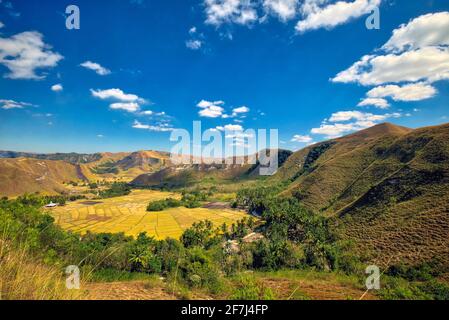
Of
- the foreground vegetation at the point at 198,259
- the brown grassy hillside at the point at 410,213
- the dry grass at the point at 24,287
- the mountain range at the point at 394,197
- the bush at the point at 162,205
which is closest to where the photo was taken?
the dry grass at the point at 24,287

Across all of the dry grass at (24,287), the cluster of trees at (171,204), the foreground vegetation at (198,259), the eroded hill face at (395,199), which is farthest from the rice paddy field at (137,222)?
the dry grass at (24,287)

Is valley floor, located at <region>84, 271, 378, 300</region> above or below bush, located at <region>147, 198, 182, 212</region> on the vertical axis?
above

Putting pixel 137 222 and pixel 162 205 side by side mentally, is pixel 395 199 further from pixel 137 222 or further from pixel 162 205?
pixel 162 205

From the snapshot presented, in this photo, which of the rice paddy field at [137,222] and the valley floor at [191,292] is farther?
the rice paddy field at [137,222]

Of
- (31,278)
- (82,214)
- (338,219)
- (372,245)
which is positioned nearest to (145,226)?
(82,214)

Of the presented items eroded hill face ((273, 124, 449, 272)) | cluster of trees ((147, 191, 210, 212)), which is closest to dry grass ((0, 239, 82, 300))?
eroded hill face ((273, 124, 449, 272))

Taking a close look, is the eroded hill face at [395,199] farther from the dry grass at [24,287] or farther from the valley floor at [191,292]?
the dry grass at [24,287]

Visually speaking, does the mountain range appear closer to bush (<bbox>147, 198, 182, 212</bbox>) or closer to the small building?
bush (<bbox>147, 198, 182, 212</bbox>)

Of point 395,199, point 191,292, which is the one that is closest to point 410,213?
point 395,199

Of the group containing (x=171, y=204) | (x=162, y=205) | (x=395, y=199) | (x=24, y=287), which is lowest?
(x=171, y=204)

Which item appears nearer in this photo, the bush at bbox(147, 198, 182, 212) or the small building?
the small building

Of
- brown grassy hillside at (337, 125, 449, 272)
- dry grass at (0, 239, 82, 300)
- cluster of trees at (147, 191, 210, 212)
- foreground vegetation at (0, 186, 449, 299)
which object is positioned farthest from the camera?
cluster of trees at (147, 191, 210, 212)

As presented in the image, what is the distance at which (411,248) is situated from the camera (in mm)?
32781

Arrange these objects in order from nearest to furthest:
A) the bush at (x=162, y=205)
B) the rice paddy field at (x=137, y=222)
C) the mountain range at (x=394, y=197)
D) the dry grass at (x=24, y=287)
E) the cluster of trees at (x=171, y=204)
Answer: the dry grass at (x=24, y=287) → the mountain range at (x=394, y=197) → the rice paddy field at (x=137, y=222) → the bush at (x=162, y=205) → the cluster of trees at (x=171, y=204)
